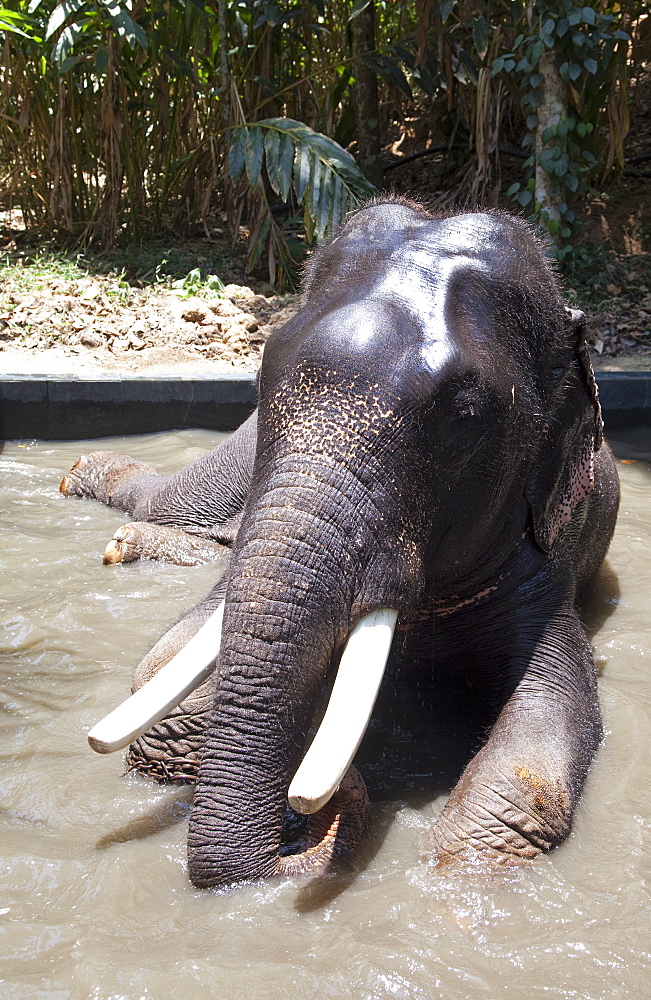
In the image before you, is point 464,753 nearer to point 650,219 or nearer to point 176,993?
point 176,993

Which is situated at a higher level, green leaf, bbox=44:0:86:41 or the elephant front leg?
green leaf, bbox=44:0:86:41

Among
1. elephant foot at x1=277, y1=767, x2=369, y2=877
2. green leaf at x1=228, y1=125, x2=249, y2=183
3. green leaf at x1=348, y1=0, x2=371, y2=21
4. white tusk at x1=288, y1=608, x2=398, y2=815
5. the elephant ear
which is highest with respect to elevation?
green leaf at x1=348, y1=0, x2=371, y2=21

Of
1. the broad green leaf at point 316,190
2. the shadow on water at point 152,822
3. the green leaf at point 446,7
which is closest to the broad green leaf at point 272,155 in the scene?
the broad green leaf at point 316,190

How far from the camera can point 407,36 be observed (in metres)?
11.2

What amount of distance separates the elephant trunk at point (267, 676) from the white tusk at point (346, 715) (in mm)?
50

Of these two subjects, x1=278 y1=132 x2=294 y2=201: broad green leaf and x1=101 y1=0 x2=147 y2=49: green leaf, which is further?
x1=278 y1=132 x2=294 y2=201: broad green leaf

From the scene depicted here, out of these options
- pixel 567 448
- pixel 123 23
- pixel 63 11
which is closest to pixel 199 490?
pixel 567 448

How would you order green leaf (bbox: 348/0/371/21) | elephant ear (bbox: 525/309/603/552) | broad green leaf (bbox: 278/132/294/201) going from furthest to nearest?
green leaf (bbox: 348/0/371/21)
broad green leaf (bbox: 278/132/294/201)
elephant ear (bbox: 525/309/603/552)

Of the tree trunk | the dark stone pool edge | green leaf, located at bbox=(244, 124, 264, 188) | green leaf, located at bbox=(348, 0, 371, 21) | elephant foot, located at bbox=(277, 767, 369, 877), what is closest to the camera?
elephant foot, located at bbox=(277, 767, 369, 877)

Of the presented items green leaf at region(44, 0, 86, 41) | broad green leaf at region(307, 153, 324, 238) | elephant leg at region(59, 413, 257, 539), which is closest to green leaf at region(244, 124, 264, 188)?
broad green leaf at region(307, 153, 324, 238)

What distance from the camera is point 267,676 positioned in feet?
7.34

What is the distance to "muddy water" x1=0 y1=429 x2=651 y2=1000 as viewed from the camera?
7.03 feet

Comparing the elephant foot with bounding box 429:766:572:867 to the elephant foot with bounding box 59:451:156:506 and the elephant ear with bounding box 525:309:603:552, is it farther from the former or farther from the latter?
the elephant foot with bounding box 59:451:156:506

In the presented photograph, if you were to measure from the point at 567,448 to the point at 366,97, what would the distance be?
9.10 metres
